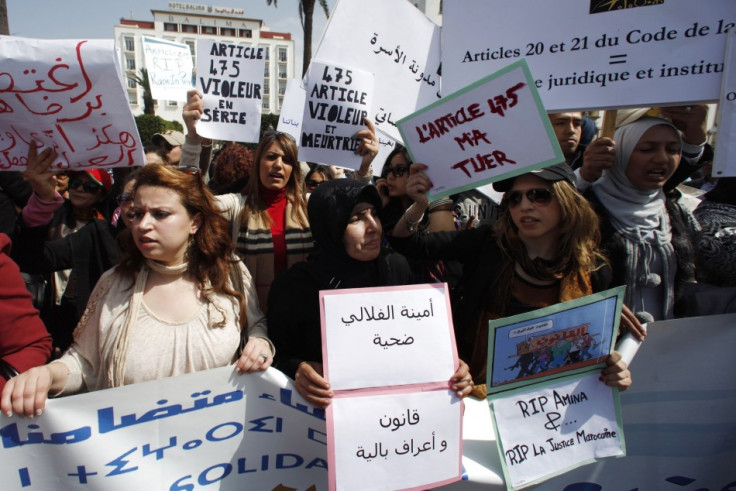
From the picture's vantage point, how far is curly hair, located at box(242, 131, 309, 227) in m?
2.86

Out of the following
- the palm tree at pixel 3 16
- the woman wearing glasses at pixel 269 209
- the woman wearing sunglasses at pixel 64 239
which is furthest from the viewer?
the palm tree at pixel 3 16

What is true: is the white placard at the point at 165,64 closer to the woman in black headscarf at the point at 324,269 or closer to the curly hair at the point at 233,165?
the curly hair at the point at 233,165

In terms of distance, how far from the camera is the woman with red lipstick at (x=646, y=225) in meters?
2.19

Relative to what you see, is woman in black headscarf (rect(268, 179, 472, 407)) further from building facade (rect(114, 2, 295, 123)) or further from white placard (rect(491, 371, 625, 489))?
building facade (rect(114, 2, 295, 123))

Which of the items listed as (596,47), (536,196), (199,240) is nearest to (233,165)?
(199,240)

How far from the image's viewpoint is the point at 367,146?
108 inches

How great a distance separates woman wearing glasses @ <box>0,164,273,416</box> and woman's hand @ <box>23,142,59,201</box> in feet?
1.71

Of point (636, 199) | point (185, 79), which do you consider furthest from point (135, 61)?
point (636, 199)

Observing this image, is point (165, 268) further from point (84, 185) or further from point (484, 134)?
point (84, 185)

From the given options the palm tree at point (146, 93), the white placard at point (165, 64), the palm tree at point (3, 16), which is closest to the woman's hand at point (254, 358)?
the white placard at point (165, 64)

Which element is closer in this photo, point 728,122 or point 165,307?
point 165,307

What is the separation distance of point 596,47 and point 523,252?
106 cm

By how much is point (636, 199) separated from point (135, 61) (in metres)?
97.7

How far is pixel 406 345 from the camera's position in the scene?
66.4 inches
